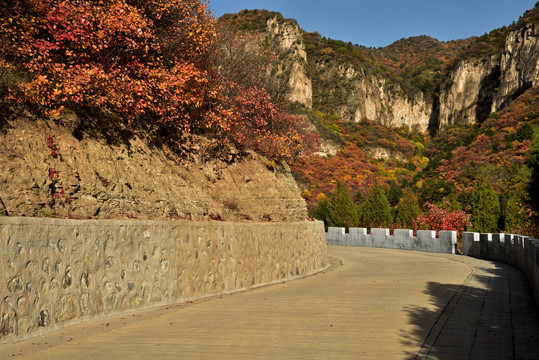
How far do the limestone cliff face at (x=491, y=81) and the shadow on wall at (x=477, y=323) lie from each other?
326 feet

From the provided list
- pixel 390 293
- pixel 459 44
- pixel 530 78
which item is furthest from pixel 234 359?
pixel 459 44

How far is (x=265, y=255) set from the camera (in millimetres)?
14836

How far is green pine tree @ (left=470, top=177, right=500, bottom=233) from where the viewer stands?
38812mm

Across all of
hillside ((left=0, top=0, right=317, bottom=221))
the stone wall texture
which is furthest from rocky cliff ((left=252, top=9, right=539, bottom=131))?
the stone wall texture

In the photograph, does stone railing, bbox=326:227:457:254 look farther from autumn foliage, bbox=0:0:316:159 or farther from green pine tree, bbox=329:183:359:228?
autumn foliage, bbox=0:0:316:159

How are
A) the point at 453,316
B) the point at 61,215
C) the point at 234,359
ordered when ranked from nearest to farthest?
the point at 234,359
the point at 453,316
the point at 61,215

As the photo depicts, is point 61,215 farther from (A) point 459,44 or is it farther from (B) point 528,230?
(A) point 459,44

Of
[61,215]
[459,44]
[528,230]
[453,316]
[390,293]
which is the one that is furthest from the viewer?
[459,44]

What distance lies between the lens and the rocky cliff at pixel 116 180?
9.18 meters

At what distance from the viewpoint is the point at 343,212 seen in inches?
2044

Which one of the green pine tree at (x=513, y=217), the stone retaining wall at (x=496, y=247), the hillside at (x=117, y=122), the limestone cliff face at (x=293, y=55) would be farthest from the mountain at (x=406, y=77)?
the hillside at (x=117, y=122)

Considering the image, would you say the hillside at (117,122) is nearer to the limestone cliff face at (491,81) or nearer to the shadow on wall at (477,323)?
the shadow on wall at (477,323)

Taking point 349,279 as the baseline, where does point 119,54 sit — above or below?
above

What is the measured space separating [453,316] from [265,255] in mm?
6930
